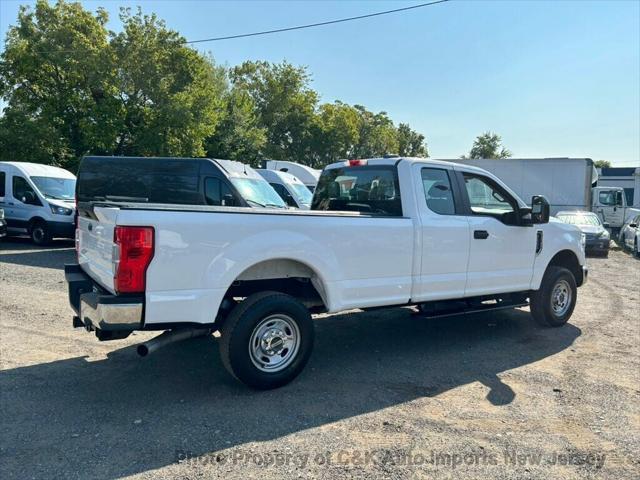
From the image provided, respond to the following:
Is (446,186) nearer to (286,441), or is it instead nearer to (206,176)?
(286,441)

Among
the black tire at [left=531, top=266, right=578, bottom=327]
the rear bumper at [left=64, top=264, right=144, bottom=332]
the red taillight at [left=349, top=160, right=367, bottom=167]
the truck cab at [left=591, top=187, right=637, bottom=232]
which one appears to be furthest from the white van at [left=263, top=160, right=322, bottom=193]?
the rear bumper at [left=64, top=264, right=144, bottom=332]

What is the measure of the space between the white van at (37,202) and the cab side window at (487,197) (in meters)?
11.6

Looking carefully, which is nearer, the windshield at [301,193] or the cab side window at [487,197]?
the cab side window at [487,197]

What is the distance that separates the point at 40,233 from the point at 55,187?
57.9 inches

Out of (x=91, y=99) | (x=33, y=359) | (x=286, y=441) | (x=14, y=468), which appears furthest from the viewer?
(x=91, y=99)

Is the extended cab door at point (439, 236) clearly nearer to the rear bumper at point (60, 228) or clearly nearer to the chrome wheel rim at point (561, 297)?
the chrome wheel rim at point (561, 297)

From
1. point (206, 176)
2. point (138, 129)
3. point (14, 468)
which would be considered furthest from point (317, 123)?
point (14, 468)

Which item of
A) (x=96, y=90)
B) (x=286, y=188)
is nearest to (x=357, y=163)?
(x=286, y=188)

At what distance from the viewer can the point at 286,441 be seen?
3646 mm

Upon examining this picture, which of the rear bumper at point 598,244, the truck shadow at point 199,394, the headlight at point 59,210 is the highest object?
the headlight at point 59,210

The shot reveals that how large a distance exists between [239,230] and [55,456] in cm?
196

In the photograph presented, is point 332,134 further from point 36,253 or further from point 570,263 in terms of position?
point 570,263

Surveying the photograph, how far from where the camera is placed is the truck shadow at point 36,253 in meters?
11.5

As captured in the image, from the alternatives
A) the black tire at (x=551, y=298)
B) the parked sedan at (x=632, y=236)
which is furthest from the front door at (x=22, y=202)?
the parked sedan at (x=632, y=236)
